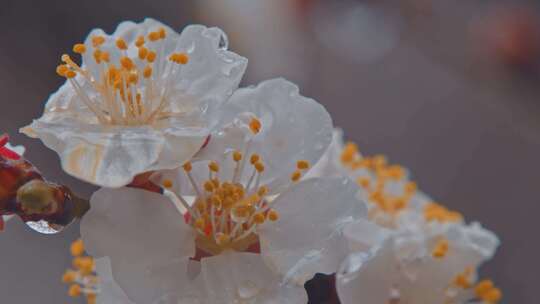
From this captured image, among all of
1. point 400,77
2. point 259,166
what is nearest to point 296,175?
point 259,166

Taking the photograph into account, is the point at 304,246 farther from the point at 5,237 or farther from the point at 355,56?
the point at 355,56

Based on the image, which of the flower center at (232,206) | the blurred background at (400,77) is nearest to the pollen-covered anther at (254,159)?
the flower center at (232,206)

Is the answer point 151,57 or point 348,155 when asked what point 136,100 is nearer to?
point 151,57

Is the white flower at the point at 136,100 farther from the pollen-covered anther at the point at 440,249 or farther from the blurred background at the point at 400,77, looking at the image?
the blurred background at the point at 400,77

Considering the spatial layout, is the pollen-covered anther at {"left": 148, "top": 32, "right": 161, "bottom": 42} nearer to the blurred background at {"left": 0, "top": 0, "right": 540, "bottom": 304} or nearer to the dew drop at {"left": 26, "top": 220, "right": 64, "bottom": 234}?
the dew drop at {"left": 26, "top": 220, "right": 64, "bottom": 234}

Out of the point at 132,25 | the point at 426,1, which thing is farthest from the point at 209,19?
the point at 132,25

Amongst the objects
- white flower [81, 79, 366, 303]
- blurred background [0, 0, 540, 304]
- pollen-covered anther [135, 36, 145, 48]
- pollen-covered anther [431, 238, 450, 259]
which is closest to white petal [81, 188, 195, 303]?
white flower [81, 79, 366, 303]
